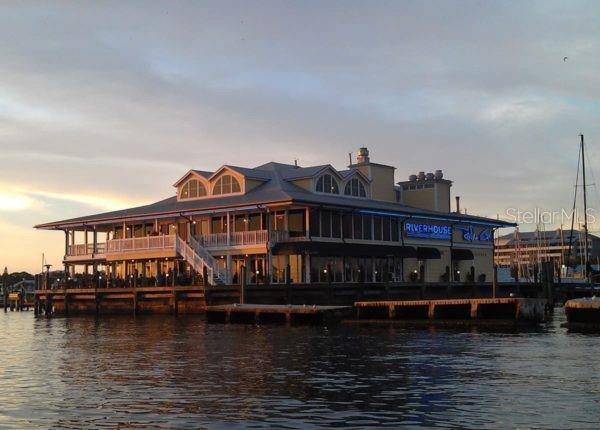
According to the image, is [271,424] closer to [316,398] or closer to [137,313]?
[316,398]

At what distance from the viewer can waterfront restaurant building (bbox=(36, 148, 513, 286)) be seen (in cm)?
5750

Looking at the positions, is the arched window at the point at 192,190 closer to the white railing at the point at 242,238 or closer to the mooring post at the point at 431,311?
the white railing at the point at 242,238

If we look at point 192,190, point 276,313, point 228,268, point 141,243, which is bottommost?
point 276,313

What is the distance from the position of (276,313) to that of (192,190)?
2351cm

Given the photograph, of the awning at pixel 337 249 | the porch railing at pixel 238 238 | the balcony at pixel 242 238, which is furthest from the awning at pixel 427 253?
the porch railing at pixel 238 238

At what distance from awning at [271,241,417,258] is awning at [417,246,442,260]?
287 cm

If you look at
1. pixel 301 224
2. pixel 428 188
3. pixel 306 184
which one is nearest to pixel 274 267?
pixel 301 224

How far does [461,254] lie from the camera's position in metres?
72.1

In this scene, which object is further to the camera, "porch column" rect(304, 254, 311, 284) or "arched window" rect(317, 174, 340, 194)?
"arched window" rect(317, 174, 340, 194)

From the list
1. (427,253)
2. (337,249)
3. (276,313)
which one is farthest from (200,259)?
(427,253)

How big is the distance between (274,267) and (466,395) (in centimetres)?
4080

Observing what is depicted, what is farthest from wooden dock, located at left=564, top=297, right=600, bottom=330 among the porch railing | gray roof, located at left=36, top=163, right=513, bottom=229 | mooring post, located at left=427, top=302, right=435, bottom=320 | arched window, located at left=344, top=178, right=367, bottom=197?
arched window, located at left=344, top=178, right=367, bottom=197

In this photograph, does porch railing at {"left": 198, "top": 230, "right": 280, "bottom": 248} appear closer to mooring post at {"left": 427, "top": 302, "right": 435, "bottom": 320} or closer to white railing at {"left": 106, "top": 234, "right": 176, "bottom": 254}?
white railing at {"left": 106, "top": 234, "right": 176, "bottom": 254}

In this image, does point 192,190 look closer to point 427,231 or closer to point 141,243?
point 141,243
